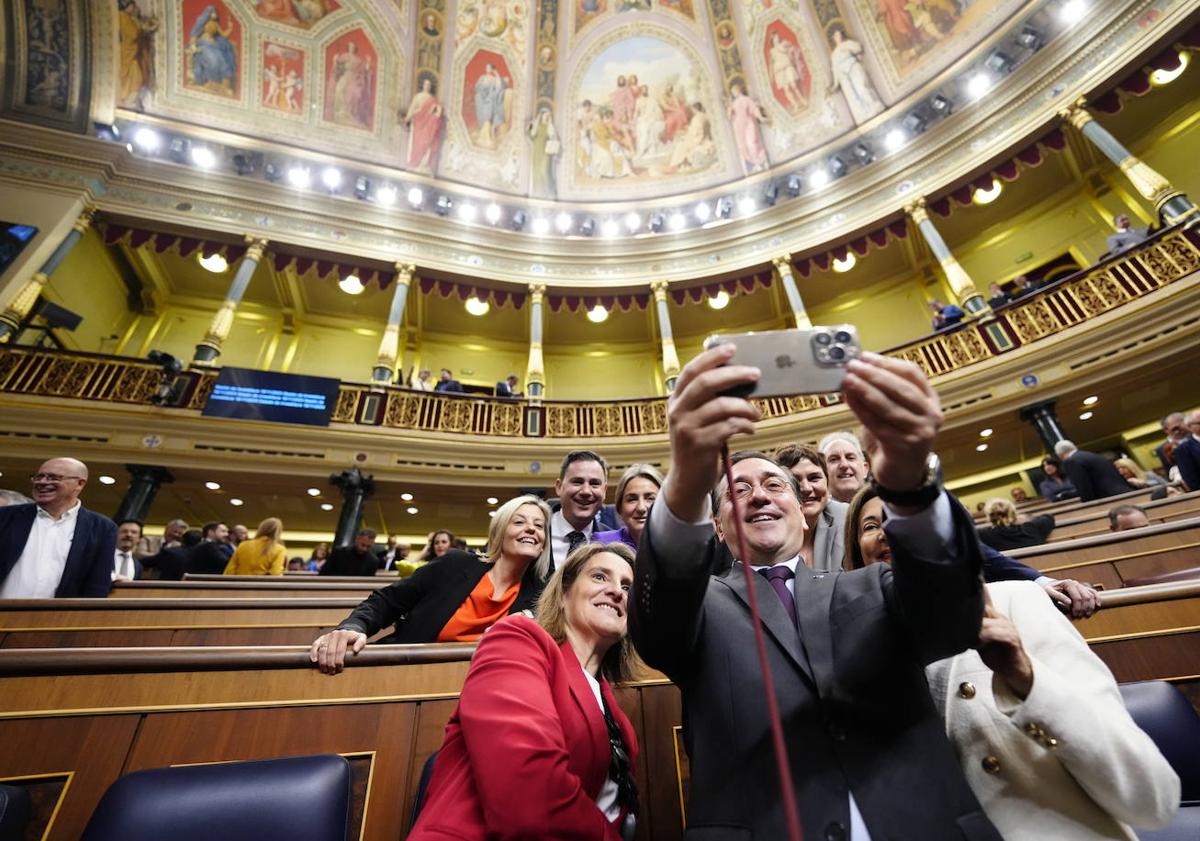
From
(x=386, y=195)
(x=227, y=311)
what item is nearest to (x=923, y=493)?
(x=227, y=311)

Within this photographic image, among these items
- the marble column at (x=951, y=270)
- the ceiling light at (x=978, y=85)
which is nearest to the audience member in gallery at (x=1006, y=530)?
the marble column at (x=951, y=270)

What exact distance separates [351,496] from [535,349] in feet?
14.4

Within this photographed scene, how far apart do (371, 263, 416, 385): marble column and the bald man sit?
611cm

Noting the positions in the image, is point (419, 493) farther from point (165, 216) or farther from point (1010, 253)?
point (1010, 253)

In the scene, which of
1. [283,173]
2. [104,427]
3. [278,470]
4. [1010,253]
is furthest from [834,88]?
[104,427]

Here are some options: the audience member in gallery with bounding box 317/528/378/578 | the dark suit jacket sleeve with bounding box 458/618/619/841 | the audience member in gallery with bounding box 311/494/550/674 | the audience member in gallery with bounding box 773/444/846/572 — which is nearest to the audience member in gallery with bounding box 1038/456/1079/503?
the audience member in gallery with bounding box 773/444/846/572

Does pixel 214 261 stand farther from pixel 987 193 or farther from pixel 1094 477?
pixel 987 193

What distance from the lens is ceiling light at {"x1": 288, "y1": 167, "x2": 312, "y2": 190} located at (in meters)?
11.0

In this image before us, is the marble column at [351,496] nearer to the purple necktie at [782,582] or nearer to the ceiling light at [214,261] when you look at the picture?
the ceiling light at [214,261]

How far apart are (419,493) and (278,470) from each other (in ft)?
6.83

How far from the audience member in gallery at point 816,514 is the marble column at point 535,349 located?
7.74 m

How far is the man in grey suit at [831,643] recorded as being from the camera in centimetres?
82

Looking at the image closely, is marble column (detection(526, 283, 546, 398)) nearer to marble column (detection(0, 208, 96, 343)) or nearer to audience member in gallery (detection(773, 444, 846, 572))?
marble column (detection(0, 208, 96, 343))

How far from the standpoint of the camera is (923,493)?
0.87 meters
